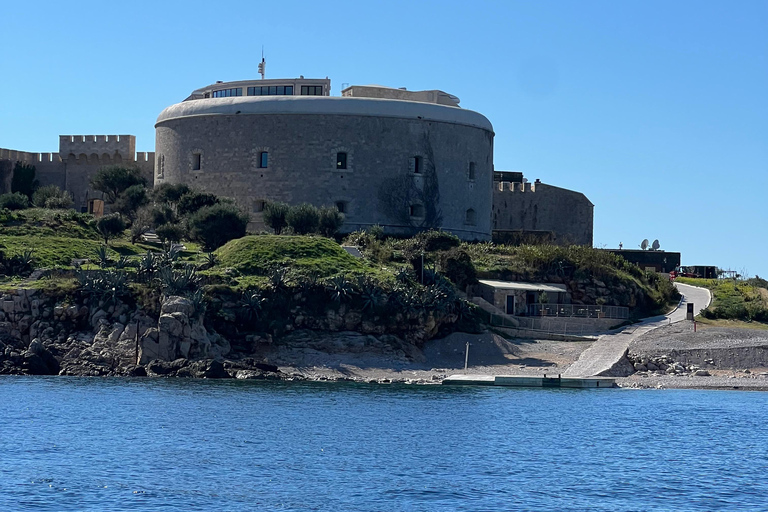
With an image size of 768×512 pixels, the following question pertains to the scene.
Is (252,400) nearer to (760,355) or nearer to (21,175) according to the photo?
(760,355)

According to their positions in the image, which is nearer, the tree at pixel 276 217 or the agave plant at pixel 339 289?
the agave plant at pixel 339 289

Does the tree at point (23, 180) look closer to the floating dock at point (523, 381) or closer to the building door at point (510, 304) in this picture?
the building door at point (510, 304)

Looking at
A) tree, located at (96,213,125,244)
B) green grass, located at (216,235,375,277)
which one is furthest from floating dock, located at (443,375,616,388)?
tree, located at (96,213,125,244)

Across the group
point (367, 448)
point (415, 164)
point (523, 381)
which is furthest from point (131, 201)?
point (367, 448)

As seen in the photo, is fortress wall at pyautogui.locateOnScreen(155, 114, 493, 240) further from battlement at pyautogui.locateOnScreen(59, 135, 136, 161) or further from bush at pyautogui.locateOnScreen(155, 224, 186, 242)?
battlement at pyautogui.locateOnScreen(59, 135, 136, 161)

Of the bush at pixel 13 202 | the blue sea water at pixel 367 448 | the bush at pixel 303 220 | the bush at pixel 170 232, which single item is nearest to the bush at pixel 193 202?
the bush at pixel 170 232

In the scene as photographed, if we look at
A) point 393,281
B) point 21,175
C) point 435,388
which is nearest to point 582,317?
point 393,281

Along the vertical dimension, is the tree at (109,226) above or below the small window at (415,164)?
below

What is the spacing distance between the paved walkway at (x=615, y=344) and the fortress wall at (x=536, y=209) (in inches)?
624

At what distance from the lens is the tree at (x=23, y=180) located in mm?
66688

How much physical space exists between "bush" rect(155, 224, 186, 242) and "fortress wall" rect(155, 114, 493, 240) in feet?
19.1

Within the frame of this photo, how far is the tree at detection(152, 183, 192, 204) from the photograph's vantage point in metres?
57.4

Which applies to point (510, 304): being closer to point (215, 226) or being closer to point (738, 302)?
point (738, 302)

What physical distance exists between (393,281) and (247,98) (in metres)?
17.4
